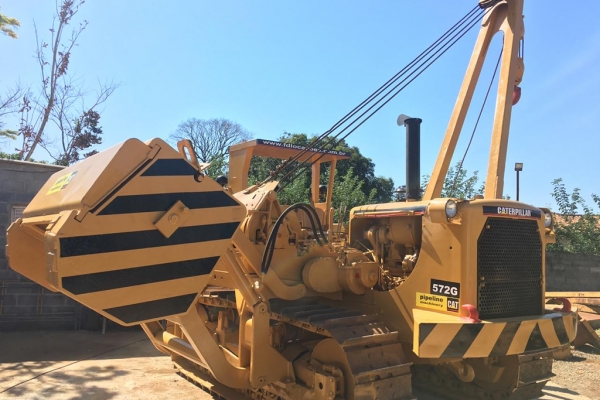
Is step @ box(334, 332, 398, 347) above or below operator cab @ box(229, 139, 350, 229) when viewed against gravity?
below

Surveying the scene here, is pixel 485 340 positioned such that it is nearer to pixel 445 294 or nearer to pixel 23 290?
pixel 445 294

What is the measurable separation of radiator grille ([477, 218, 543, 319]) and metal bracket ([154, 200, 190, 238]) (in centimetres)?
233

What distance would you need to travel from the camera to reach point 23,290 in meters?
8.49

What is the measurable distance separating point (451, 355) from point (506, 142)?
3.13 meters

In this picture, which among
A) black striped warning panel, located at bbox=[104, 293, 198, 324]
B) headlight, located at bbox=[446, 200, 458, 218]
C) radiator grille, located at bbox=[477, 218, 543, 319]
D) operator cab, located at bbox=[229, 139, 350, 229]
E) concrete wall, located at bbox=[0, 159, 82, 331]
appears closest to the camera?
black striped warning panel, located at bbox=[104, 293, 198, 324]

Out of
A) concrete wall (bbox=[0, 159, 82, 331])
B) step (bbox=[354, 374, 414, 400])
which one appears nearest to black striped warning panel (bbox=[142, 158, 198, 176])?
step (bbox=[354, 374, 414, 400])

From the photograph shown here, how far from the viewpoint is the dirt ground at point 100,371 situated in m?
5.29

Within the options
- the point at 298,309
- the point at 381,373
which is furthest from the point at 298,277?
the point at 381,373

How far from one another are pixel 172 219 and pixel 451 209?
2.15m

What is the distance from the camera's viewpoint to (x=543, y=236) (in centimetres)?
432

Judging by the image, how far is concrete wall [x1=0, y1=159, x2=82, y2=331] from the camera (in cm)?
843

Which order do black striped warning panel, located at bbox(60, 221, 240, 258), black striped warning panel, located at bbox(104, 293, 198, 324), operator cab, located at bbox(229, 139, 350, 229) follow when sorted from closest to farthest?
black striped warning panel, located at bbox(60, 221, 240, 258), black striped warning panel, located at bbox(104, 293, 198, 324), operator cab, located at bbox(229, 139, 350, 229)

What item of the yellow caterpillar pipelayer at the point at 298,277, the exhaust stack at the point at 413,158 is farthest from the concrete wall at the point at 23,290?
the exhaust stack at the point at 413,158

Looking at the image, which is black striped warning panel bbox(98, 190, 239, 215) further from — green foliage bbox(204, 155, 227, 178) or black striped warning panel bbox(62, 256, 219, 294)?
green foliage bbox(204, 155, 227, 178)
